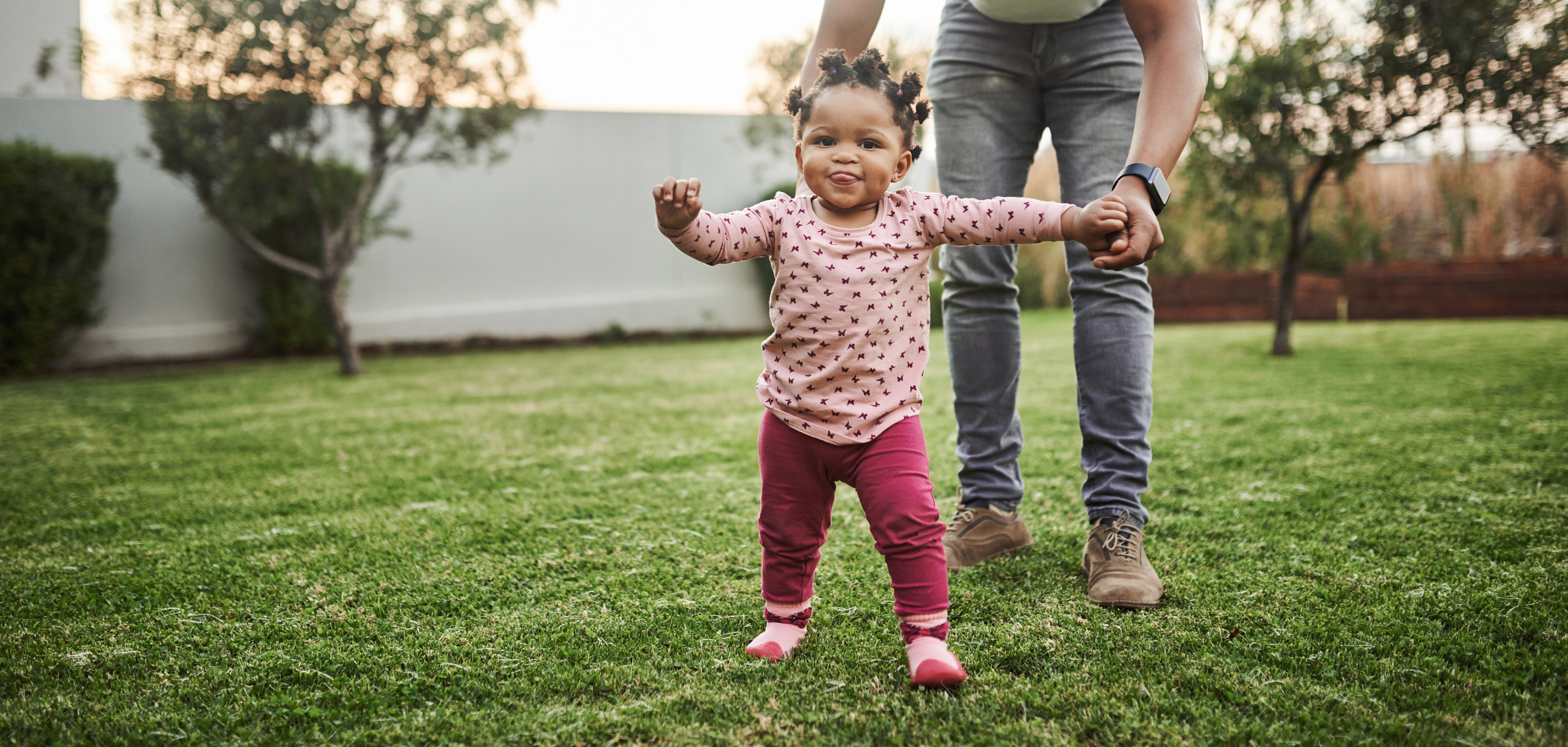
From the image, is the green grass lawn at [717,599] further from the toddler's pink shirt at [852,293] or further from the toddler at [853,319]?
the toddler's pink shirt at [852,293]

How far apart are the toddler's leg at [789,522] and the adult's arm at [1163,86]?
538 mm

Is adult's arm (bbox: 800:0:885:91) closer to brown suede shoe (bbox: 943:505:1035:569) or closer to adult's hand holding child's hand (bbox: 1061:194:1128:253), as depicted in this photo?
adult's hand holding child's hand (bbox: 1061:194:1128:253)

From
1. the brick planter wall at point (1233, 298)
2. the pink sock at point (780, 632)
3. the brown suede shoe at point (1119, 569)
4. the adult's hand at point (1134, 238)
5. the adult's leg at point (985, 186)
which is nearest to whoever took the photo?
the adult's hand at point (1134, 238)

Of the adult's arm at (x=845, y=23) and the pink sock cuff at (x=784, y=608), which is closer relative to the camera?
the pink sock cuff at (x=784, y=608)

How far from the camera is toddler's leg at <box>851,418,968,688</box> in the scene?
131 cm

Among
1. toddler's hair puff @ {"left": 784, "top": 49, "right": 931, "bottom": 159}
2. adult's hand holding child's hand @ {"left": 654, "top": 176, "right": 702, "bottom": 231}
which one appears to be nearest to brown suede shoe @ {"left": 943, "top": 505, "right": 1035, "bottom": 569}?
toddler's hair puff @ {"left": 784, "top": 49, "right": 931, "bottom": 159}

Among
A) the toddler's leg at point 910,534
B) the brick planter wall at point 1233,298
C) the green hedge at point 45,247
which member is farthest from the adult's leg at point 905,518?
the brick planter wall at point 1233,298

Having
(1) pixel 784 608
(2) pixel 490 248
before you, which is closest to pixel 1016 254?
(1) pixel 784 608

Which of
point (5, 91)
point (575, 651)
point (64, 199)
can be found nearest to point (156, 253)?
point (64, 199)

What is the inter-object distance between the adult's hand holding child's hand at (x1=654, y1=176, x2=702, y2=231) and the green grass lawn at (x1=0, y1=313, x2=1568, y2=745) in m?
0.66

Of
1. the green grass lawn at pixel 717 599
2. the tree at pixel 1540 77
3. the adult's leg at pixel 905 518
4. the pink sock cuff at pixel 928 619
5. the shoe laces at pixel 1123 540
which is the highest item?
the tree at pixel 1540 77

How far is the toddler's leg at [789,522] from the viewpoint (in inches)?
55.5

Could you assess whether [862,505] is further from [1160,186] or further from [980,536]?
[1160,186]

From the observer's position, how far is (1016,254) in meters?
1.79
